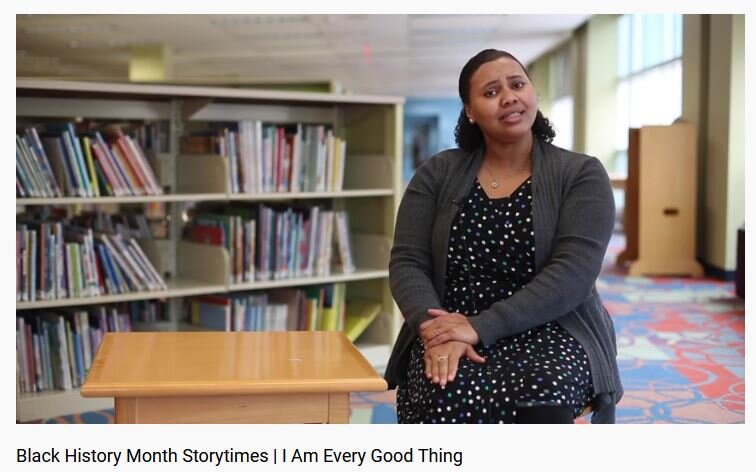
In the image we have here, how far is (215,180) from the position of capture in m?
3.37

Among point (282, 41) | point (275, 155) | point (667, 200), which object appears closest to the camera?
point (275, 155)

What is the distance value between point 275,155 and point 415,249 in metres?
1.71

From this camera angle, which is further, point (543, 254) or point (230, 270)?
point (230, 270)

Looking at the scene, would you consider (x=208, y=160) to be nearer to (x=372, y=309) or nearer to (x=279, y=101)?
(x=279, y=101)

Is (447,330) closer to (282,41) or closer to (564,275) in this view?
(564,275)

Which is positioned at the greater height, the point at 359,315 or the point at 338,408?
the point at 338,408

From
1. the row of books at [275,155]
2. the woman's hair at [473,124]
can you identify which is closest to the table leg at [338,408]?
the woman's hair at [473,124]

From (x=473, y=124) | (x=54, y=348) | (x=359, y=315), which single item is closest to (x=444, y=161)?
(x=473, y=124)

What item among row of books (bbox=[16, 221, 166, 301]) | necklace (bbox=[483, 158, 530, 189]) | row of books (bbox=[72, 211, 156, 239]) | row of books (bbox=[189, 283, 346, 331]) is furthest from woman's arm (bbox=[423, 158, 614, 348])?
row of books (bbox=[72, 211, 156, 239])

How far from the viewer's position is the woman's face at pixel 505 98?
5.99 feet

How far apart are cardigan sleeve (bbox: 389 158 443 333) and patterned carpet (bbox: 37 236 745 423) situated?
119 centimetres

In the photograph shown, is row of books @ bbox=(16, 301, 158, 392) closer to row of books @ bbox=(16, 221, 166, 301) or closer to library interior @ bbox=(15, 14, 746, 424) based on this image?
library interior @ bbox=(15, 14, 746, 424)

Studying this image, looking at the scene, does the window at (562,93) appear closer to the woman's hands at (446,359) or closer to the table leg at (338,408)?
the woman's hands at (446,359)
